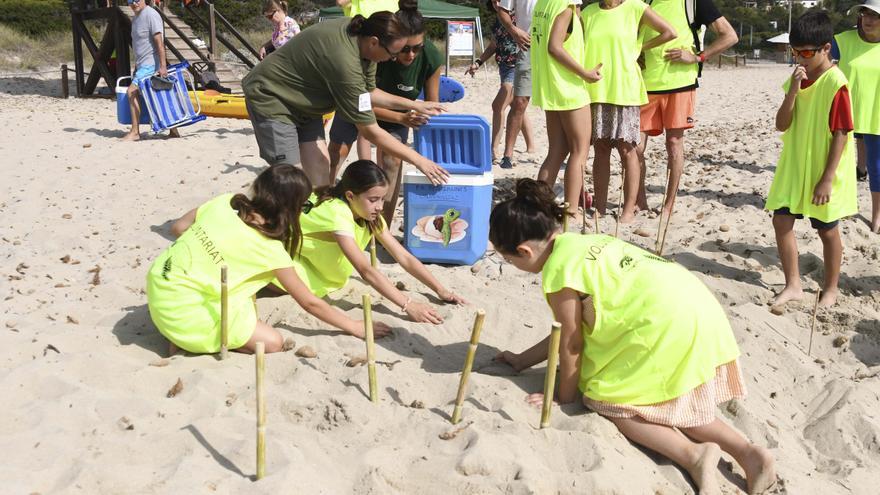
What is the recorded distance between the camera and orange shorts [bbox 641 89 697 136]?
6.28 metres

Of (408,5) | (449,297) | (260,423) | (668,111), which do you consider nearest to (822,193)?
(668,111)

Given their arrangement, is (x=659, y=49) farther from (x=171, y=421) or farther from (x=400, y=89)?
(x=171, y=421)

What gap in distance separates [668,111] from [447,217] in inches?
78.5

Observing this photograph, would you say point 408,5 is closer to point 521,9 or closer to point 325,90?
point 325,90

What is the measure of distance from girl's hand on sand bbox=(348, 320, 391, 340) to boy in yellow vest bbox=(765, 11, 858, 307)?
7.53 feet

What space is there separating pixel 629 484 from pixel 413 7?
284cm

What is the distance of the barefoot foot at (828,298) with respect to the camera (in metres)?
5.03

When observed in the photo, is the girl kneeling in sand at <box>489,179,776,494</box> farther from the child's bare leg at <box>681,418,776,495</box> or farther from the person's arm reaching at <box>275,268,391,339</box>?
the person's arm reaching at <box>275,268,391,339</box>

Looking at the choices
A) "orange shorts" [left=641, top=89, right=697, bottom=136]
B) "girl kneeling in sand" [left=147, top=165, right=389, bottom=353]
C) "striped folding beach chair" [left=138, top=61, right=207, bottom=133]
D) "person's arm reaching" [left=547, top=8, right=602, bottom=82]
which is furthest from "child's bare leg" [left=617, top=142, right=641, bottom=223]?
"striped folding beach chair" [left=138, top=61, right=207, bottom=133]

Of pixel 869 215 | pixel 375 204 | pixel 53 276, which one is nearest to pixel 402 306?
pixel 375 204

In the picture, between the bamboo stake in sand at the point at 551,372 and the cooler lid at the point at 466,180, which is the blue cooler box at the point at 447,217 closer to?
the cooler lid at the point at 466,180

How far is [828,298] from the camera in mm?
5047

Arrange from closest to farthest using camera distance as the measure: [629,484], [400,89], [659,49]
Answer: [629,484]
[400,89]
[659,49]

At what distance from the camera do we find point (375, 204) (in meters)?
4.41
